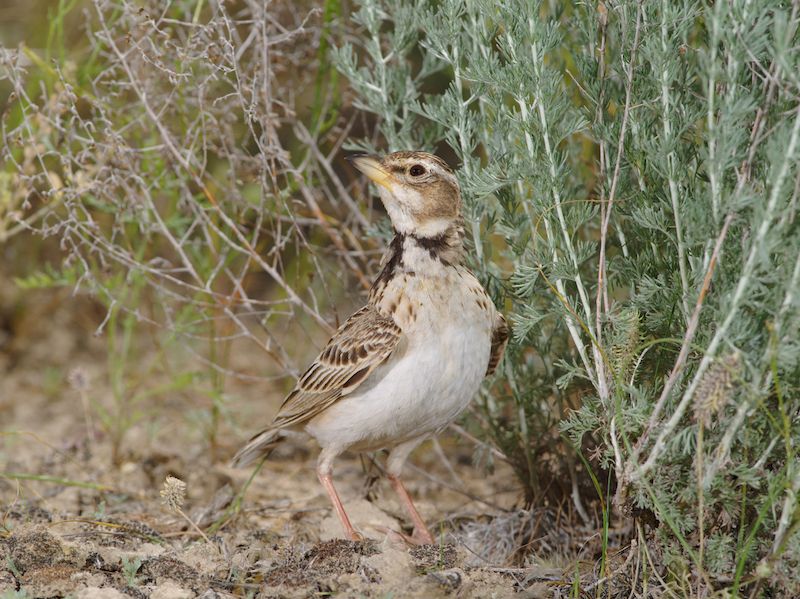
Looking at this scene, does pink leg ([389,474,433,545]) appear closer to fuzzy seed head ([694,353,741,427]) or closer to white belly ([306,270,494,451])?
white belly ([306,270,494,451])

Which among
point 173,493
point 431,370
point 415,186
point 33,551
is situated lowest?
point 33,551

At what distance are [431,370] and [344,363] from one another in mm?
443

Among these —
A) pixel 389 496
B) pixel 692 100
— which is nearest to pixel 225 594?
pixel 389 496

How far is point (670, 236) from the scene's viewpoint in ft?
11.5

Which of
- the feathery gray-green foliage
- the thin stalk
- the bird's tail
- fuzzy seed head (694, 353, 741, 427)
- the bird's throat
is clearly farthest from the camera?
the bird's tail

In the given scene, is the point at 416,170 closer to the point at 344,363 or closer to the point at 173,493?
the point at 344,363

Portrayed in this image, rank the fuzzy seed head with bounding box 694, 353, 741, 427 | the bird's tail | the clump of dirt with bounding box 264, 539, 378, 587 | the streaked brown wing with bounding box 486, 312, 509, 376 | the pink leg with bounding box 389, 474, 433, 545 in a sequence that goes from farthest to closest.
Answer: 1. the bird's tail
2. the pink leg with bounding box 389, 474, 433, 545
3. the streaked brown wing with bounding box 486, 312, 509, 376
4. the clump of dirt with bounding box 264, 539, 378, 587
5. the fuzzy seed head with bounding box 694, 353, 741, 427

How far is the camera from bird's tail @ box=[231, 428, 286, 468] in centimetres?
486

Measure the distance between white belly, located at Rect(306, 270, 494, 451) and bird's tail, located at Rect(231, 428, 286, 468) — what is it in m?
0.72

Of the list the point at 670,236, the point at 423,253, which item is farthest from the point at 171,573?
the point at 670,236

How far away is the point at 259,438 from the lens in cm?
488

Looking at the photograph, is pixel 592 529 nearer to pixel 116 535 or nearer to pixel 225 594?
pixel 225 594

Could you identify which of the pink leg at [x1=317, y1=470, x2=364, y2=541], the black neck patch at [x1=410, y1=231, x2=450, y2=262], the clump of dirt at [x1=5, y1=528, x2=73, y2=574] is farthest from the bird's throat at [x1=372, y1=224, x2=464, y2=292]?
the clump of dirt at [x1=5, y1=528, x2=73, y2=574]

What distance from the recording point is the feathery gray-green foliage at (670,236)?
318cm
